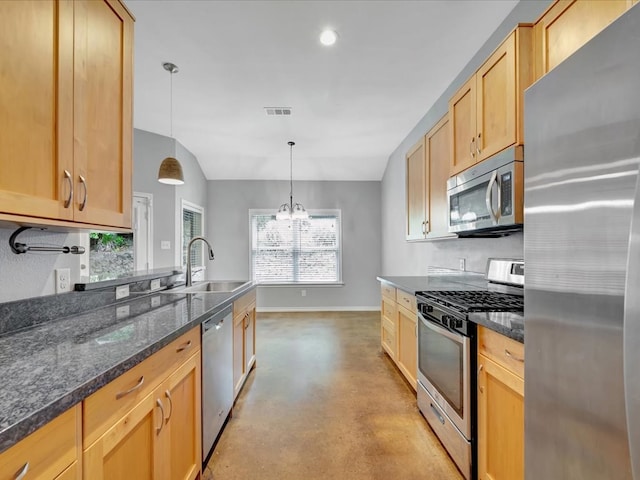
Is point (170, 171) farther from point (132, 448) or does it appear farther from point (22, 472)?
point (22, 472)

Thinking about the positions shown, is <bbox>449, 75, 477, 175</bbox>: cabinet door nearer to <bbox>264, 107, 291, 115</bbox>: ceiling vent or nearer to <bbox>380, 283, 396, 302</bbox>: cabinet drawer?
<bbox>380, 283, 396, 302</bbox>: cabinet drawer

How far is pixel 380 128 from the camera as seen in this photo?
404 centimetres

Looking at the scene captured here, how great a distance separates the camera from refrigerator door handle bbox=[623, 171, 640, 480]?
1.77 ft

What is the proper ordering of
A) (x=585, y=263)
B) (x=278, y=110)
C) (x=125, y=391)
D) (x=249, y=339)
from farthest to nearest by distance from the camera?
(x=278, y=110)
(x=249, y=339)
(x=125, y=391)
(x=585, y=263)

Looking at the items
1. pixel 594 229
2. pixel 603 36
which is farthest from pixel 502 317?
pixel 603 36

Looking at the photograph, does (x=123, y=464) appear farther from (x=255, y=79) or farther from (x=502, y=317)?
(x=255, y=79)

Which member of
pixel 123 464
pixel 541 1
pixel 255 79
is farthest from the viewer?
pixel 255 79

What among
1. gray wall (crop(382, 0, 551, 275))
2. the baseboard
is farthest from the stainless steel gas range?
the baseboard

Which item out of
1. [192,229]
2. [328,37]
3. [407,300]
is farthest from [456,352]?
[192,229]

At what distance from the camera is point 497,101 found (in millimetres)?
1675

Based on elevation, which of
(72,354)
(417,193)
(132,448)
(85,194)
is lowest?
(132,448)

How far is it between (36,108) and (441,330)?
2.07 meters

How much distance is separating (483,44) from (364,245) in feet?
12.6

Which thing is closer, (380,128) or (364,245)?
(380,128)
